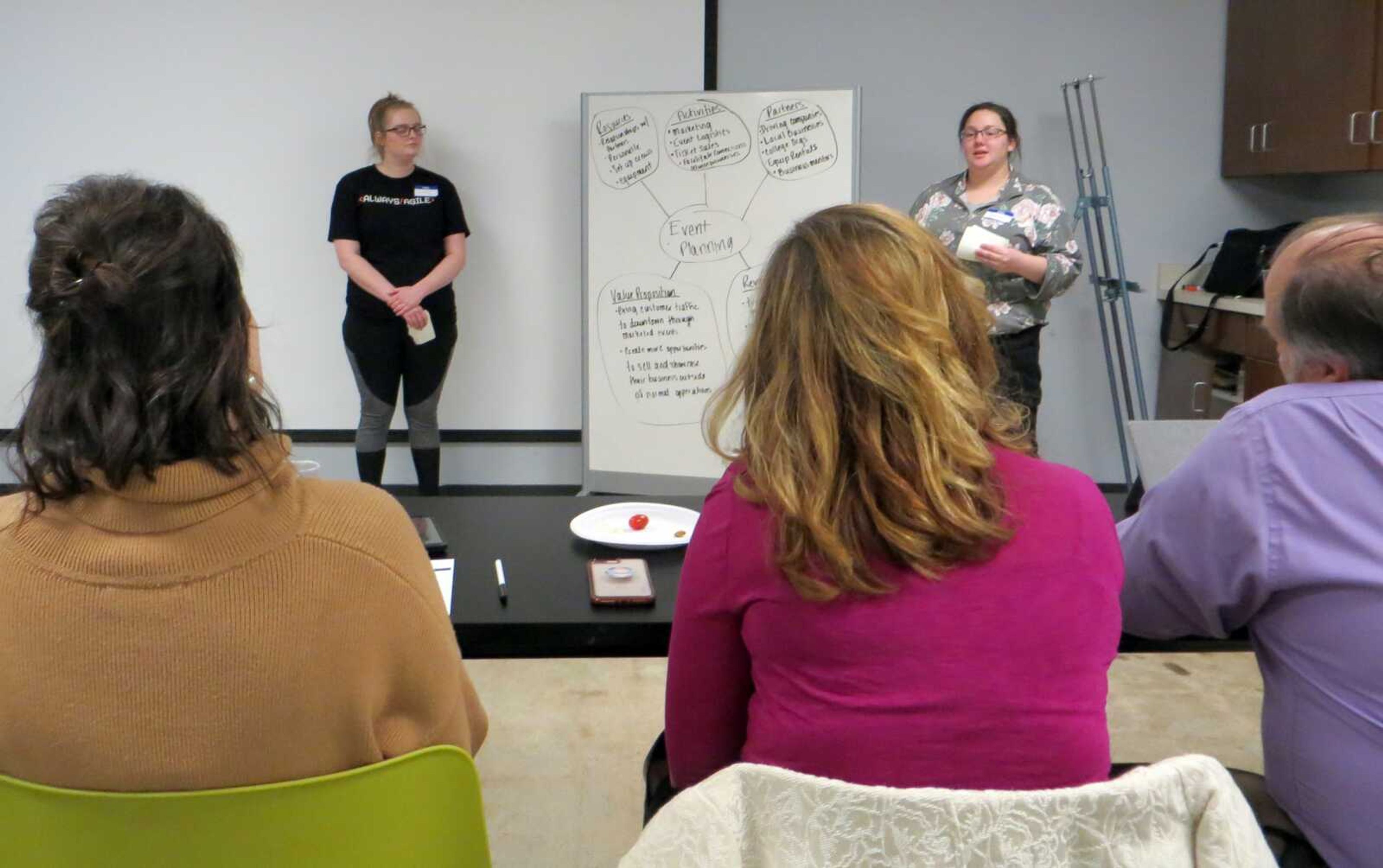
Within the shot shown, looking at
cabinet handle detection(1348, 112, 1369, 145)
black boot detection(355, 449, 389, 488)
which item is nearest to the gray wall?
cabinet handle detection(1348, 112, 1369, 145)

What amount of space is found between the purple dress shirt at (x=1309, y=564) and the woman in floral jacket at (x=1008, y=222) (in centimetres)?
228

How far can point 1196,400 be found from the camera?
14.4 feet

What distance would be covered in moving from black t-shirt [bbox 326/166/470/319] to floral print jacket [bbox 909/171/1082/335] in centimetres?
153

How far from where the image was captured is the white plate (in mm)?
1726

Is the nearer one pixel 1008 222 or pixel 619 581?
pixel 619 581

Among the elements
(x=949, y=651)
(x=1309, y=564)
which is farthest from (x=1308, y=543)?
(x=949, y=651)

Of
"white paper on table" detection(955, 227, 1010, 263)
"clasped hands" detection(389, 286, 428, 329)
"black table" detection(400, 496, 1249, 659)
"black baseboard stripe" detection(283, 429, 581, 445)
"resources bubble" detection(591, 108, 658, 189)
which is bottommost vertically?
"black baseboard stripe" detection(283, 429, 581, 445)

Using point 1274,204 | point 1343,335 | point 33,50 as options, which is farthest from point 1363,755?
point 33,50

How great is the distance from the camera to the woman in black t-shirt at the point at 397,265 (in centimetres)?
389

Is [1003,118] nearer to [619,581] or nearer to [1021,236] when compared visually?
[1021,236]

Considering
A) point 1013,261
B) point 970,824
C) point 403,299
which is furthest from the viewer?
point 403,299

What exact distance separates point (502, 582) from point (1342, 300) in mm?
1009

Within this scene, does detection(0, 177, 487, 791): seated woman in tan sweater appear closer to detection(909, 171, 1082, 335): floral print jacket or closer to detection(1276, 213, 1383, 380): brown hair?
detection(1276, 213, 1383, 380): brown hair

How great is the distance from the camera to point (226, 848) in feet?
2.94
